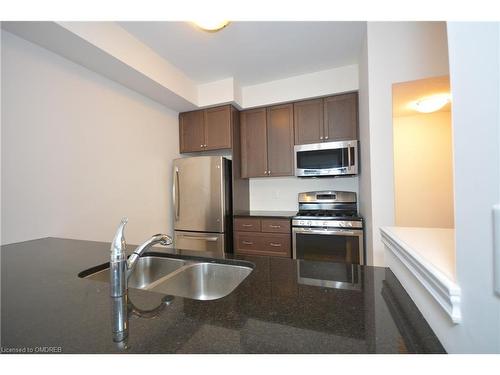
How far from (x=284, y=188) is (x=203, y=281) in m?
2.27

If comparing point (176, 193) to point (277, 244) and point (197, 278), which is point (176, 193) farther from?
point (197, 278)

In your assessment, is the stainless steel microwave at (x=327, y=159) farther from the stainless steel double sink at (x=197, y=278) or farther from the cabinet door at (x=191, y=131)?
the stainless steel double sink at (x=197, y=278)

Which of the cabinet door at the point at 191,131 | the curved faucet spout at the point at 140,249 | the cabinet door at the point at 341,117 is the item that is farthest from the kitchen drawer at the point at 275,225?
the curved faucet spout at the point at 140,249

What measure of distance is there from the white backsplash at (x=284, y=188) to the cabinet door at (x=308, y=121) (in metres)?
0.60

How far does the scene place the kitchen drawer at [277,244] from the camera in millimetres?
2496

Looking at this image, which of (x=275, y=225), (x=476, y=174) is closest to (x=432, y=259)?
(x=476, y=174)

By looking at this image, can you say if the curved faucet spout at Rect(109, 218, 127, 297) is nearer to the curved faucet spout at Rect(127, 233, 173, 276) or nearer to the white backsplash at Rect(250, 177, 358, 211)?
the curved faucet spout at Rect(127, 233, 173, 276)

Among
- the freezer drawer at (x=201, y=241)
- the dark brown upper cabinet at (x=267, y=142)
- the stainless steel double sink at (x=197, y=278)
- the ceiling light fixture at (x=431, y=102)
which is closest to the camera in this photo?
the stainless steel double sink at (x=197, y=278)

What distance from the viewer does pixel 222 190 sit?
8.67 feet

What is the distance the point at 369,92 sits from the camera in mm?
1828

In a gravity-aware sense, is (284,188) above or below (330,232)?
above

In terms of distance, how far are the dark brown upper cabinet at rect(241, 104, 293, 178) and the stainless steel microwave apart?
0.17 meters

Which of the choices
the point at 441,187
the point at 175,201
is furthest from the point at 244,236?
the point at 441,187

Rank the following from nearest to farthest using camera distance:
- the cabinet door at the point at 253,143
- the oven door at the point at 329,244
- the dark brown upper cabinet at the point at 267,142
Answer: the oven door at the point at 329,244 < the dark brown upper cabinet at the point at 267,142 < the cabinet door at the point at 253,143
